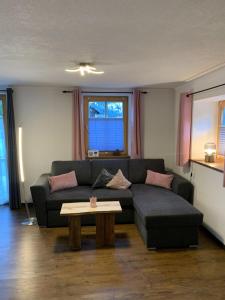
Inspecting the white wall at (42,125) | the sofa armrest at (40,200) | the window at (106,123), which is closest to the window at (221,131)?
the window at (106,123)

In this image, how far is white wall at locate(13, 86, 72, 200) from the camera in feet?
15.7

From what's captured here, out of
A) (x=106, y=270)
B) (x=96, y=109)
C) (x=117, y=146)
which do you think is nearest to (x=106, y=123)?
(x=96, y=109)

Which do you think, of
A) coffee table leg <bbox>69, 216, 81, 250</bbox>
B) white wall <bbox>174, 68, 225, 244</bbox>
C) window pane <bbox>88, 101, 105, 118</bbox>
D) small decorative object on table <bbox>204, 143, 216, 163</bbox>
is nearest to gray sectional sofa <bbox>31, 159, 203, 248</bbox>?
white wall <bbox>174, 68, 225, 244</bbox>

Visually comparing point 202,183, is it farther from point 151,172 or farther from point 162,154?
point 162,154

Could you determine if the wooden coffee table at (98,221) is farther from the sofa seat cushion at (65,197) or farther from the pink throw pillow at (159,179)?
the pink throw pillow at (159,179)

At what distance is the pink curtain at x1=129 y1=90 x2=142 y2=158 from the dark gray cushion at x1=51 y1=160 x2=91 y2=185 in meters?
0.99

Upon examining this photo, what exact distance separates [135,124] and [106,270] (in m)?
2.90

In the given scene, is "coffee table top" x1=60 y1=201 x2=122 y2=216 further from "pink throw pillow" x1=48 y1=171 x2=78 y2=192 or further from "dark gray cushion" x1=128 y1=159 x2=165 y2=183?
"dark gray cushion" x1=128 y1=159 x2=165 y2=183

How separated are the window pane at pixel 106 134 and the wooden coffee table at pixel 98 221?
191 cm

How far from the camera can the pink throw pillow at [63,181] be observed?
13.9 feet

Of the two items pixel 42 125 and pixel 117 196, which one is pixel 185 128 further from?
pixel 42 125

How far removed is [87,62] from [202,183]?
2.49 meters

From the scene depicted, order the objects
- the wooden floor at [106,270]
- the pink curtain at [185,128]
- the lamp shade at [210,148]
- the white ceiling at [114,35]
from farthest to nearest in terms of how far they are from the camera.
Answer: the pink curtain at [185,128] < the lamp shade at [210,148] < the wooden floor at [106,270] < the white ceiling at [114,35]

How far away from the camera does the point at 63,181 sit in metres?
4.32
